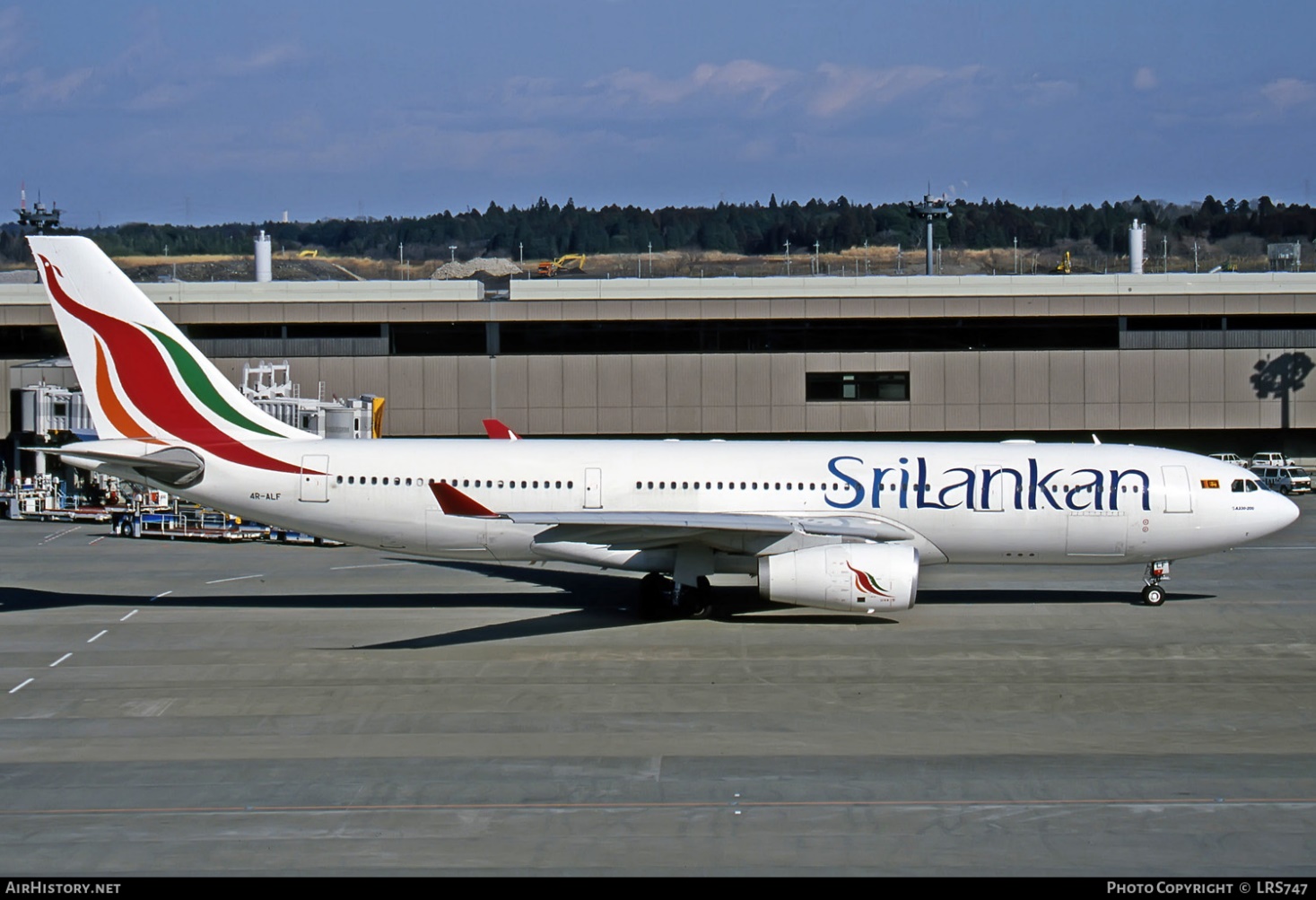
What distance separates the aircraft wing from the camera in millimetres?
23625

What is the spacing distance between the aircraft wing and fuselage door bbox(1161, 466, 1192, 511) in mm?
5890

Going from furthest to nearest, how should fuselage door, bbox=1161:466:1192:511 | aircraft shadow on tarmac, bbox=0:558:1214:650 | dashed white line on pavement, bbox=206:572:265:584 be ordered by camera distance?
dashed white line on pavement, bbox=206:572:265:584 < fuselage door, bbox=1161:466:1192:511 < aircraft shadow on tarmac, bbox=0:558:1214:650

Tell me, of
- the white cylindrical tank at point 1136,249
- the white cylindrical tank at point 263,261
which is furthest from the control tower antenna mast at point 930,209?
the white cylindrical tank at point 263,261

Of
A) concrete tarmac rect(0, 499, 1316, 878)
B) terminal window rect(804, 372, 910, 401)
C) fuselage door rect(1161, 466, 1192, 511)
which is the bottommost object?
concrete tarmac rect(0, 499, 1316, 878)

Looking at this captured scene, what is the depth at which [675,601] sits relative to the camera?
25938mm

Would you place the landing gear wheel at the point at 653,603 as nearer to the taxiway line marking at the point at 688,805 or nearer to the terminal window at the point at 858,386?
the taxiway line marking at the point at 688,805

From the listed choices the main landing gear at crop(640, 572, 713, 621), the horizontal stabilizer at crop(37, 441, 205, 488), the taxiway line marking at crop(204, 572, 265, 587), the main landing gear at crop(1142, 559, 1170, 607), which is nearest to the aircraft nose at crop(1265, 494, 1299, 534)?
the main landing gear at crop(1142, 559, 1170, 607)

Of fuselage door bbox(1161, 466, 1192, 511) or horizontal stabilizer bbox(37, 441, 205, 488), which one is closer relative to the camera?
horizontal stabilizer bbox(37, 441, 205, 488)

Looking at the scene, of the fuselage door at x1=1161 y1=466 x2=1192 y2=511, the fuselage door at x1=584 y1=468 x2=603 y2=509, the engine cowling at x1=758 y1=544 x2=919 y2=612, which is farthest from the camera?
the fuselage door at x1=584 y1=468 x2=603 y2=509

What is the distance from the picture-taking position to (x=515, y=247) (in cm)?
15038

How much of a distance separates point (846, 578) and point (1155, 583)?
815cm

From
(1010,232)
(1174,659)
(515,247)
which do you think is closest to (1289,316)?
(1174,659)

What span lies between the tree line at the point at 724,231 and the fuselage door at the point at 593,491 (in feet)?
340

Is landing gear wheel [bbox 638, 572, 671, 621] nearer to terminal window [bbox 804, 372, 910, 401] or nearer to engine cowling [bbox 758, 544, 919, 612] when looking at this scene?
engine cowling [bbox 758, 544, 919, 612]
